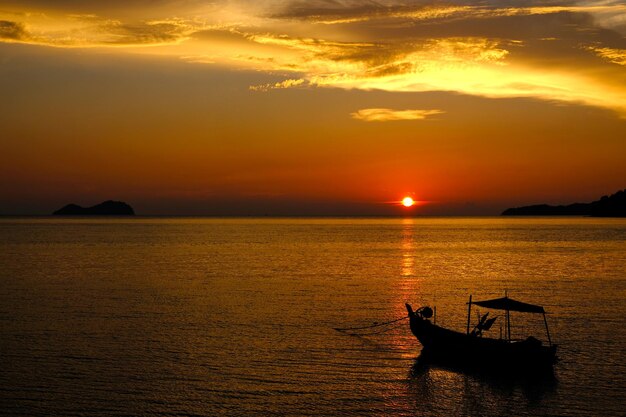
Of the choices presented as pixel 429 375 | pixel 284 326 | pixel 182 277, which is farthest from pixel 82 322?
pixel 182 277

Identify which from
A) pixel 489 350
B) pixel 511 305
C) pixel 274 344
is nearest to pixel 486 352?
pixel 489 350

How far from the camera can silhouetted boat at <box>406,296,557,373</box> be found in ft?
115

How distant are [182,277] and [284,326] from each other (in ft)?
118

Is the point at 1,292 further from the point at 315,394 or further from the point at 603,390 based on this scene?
the point at 603,390

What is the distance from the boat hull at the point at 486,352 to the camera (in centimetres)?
3488

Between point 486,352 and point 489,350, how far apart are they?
215 millimetres

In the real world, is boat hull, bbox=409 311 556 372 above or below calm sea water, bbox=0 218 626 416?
above

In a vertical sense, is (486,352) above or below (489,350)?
below

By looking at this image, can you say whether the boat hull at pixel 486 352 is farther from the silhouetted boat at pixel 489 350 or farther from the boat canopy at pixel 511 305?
the boat canopy at pixel 511 305

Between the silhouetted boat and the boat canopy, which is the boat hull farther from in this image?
the boat canopy

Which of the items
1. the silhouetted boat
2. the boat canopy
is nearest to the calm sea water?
the silhouetted boat

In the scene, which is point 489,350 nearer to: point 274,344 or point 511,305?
point 511,305

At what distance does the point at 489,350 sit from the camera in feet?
117

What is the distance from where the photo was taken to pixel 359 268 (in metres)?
92.7
